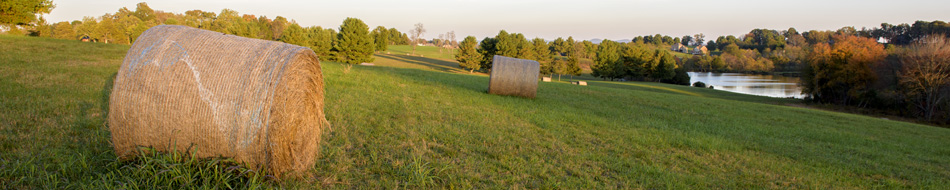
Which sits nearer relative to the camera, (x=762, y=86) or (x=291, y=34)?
(x=291, y=34)

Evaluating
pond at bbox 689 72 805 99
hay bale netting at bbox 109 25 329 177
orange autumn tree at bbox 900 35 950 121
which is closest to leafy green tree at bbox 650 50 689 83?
pond at bbox 689 72 805 99

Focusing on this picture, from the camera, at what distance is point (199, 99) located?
145 inches

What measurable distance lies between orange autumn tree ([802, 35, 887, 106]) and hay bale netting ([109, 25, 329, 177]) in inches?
1767

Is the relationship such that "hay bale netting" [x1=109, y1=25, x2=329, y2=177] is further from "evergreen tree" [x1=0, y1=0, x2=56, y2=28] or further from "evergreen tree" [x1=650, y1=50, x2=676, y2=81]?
"evergreen tree" [x1=650, y1=50, x2=676, y2=81]

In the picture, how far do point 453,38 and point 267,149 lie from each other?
376ft

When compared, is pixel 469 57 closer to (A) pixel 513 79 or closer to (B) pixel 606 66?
(B) pixel 606 66

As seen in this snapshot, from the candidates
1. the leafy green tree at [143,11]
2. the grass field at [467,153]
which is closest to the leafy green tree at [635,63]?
the grass field at [467,153]

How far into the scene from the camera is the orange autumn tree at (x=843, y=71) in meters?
35.5

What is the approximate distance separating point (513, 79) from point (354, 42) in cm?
4095

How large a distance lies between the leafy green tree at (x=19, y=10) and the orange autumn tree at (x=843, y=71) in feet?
182

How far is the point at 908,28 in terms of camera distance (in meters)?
105

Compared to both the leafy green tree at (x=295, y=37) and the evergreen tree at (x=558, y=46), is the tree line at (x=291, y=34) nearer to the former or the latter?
the leafy green tree at (x=295, y=37)

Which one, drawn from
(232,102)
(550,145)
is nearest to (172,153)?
(232,102)

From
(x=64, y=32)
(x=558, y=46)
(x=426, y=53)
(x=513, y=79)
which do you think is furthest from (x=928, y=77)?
(x=64, y=32)
